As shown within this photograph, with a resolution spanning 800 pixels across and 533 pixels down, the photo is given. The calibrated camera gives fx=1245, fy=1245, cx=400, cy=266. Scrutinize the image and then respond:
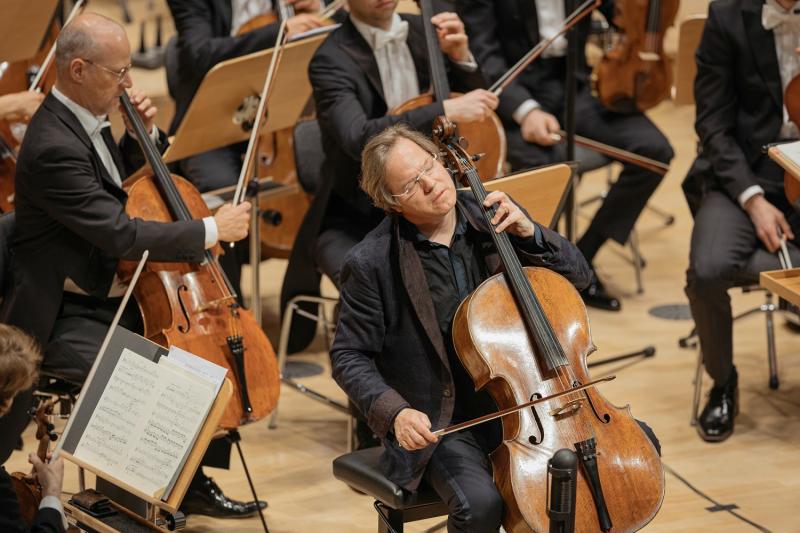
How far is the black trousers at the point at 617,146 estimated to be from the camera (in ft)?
15.8

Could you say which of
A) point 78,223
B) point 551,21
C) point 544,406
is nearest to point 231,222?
point 78,223

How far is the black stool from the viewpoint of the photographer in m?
2.75

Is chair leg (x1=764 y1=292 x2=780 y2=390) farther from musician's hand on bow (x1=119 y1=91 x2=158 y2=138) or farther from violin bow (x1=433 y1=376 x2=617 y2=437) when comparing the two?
musician's hand on bow (x1=119 y1=91 x2=158 y2=138)

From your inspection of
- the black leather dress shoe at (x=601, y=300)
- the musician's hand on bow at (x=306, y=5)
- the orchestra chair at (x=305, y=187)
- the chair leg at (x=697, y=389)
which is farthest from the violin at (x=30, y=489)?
the black leather dress shoe at (x=601, y=300)

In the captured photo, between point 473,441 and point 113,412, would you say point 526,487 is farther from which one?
point 113,412

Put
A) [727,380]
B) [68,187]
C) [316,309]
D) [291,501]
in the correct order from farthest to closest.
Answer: [316,309], [727,380], [291,501], [68,187]

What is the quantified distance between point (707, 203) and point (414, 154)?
1.48 metres

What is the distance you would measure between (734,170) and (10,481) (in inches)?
95.6

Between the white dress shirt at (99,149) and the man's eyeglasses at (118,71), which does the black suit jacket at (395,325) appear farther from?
the man's eyeglasses at (118,71)

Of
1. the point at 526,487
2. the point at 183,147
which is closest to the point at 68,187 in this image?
the point at 183,147

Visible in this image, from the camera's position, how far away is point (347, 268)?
113 inches

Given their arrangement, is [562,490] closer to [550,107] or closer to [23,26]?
[23,26]

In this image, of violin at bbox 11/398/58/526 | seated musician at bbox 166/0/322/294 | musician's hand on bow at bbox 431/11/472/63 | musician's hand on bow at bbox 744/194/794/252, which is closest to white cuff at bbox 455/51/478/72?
musician's hand on bow at bbox 431/11/472/63

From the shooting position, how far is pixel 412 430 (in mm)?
2623
